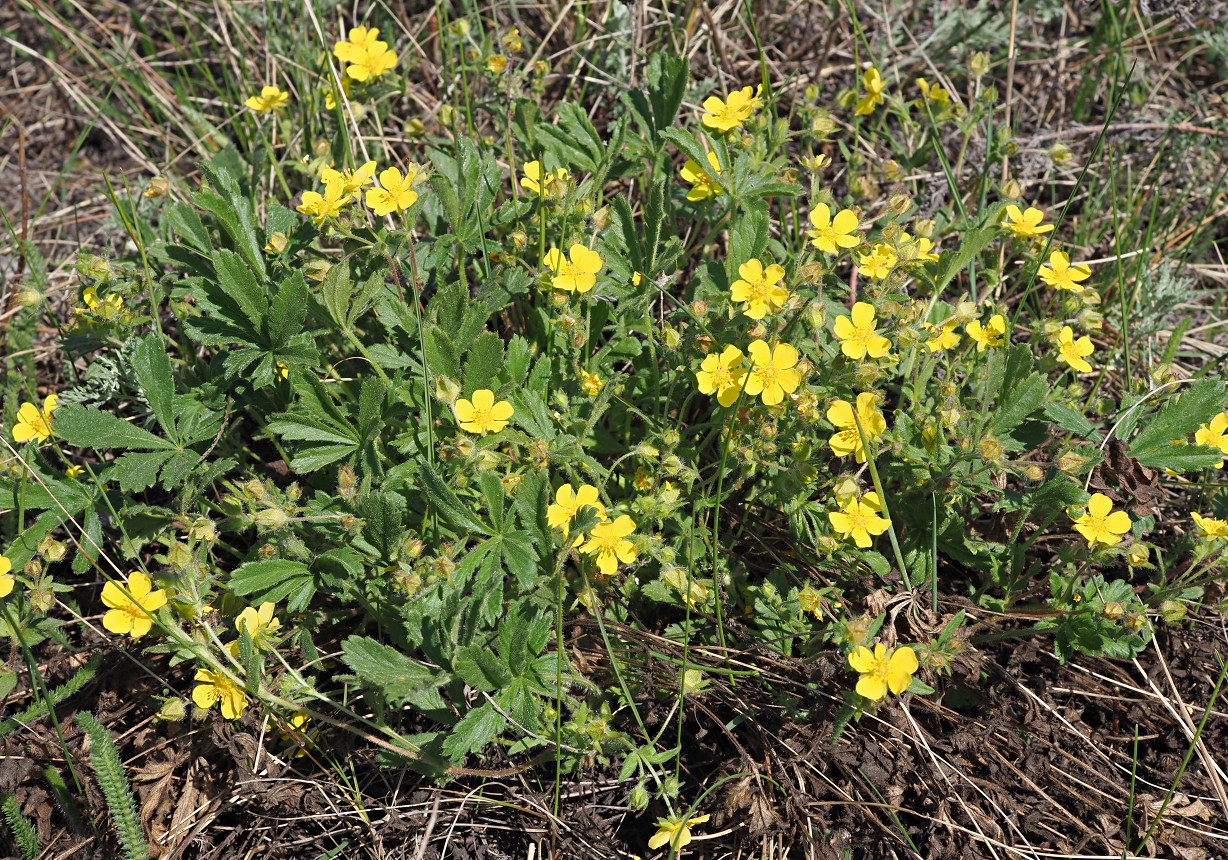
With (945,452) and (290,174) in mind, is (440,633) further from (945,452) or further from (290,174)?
(290,174)

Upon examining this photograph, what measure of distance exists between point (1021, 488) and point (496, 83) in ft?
6.43

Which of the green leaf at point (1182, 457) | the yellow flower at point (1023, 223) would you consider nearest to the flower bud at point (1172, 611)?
the green leaf at point (1182, 457)

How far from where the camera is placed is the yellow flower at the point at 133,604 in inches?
85.0

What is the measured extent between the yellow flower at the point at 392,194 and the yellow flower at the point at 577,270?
416mm

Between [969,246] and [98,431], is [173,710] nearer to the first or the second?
[98,431]

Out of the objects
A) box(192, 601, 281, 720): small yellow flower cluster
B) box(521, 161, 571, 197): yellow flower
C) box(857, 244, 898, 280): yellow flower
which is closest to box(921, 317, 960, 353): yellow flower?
box(857, 244, 898, 280): yellow flower

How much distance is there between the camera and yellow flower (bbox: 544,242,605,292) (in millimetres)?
2494

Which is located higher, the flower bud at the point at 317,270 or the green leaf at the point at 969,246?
the flower bud at the point at 317,270

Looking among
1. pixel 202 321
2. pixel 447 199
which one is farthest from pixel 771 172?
pixel 202 321

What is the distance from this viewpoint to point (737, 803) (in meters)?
2.29

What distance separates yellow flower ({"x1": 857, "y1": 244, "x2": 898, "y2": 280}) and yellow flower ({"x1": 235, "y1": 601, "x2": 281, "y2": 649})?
1.70 meters

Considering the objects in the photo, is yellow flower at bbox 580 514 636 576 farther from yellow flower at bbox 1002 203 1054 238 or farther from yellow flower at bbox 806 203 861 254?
yellow flower at bbox 1002 203 1054 238

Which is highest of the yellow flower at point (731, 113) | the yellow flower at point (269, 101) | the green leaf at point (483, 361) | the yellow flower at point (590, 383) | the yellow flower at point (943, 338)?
the yellow flower at point (269, 101)

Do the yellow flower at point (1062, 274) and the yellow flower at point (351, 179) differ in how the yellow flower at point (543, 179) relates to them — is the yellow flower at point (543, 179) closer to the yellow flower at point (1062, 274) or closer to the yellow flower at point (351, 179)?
the yellow flower at point (351, 179)
